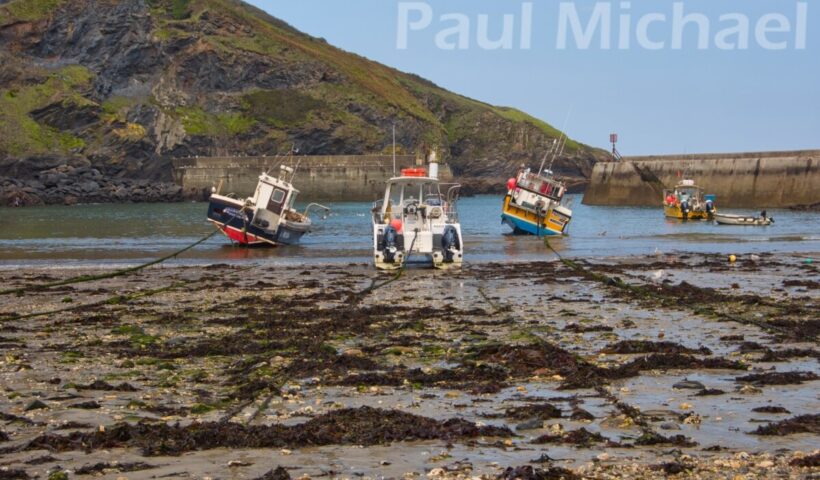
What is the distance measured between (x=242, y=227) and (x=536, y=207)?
542 inches

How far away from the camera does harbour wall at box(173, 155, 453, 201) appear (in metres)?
113

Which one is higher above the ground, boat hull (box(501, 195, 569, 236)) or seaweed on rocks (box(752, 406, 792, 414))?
seaweed on rocks (box(752, 406, 792, 414))

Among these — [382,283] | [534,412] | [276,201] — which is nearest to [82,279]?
[382,283]

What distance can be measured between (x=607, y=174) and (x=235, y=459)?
95958 millimetres

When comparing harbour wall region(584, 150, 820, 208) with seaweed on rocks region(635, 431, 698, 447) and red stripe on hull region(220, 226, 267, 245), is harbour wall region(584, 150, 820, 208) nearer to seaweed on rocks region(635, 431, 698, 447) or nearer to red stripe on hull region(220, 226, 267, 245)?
red stripe on hull region(220, 226, 267, 245)

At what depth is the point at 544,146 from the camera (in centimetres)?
18162

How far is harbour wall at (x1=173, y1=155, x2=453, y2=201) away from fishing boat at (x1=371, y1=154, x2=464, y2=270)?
82676 millimetres

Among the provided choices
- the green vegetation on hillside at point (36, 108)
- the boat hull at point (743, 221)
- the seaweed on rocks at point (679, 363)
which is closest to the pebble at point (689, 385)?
the seaweed on rocks at point (679, 363)

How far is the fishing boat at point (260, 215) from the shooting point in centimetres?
4125

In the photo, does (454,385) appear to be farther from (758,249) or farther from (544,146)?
(544,146)

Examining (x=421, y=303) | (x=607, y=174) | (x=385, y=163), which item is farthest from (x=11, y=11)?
(x=421, y=303)

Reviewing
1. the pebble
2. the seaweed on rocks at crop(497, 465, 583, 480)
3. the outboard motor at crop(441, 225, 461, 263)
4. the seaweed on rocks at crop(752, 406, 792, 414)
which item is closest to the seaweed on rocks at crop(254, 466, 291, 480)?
the seaweed on rocks at crop(497, 465, 583, 480)

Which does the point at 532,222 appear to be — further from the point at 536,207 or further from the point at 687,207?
the point at 687,207

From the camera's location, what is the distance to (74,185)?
334 feet
